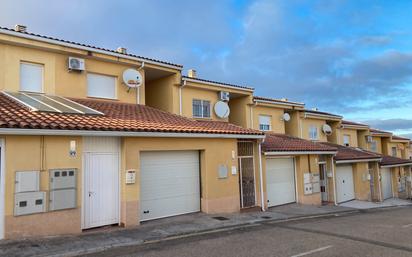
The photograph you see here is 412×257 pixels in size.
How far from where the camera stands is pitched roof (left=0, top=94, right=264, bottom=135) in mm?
8797

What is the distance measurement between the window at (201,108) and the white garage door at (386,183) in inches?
836

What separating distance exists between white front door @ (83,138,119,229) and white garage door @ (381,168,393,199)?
91.7ft

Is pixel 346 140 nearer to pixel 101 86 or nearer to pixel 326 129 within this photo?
pixel 326 129

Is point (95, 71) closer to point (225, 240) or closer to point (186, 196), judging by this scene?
point (186, 196)

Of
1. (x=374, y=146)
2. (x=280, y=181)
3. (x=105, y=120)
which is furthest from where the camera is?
(x=374, y=146)

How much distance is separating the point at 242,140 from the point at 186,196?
13.2 ft

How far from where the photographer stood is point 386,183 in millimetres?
32062

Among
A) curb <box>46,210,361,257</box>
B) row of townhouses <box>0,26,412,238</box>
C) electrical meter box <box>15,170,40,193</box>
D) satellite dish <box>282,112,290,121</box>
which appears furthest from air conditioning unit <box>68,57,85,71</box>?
satellite dish <box>282,112,290,121</box>

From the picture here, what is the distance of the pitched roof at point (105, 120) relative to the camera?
8.80 metres

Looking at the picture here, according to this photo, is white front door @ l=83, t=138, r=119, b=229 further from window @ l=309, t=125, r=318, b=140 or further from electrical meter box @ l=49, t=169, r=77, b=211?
window @ l=309, t=125, r=318, b=140

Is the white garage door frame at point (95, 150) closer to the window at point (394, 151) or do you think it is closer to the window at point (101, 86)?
the window at point (101, 86)

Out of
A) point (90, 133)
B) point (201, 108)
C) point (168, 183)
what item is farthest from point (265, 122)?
point (90, 133)

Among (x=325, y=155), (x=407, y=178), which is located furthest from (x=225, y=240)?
(x=407, y=178)

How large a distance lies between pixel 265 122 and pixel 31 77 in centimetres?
1396
